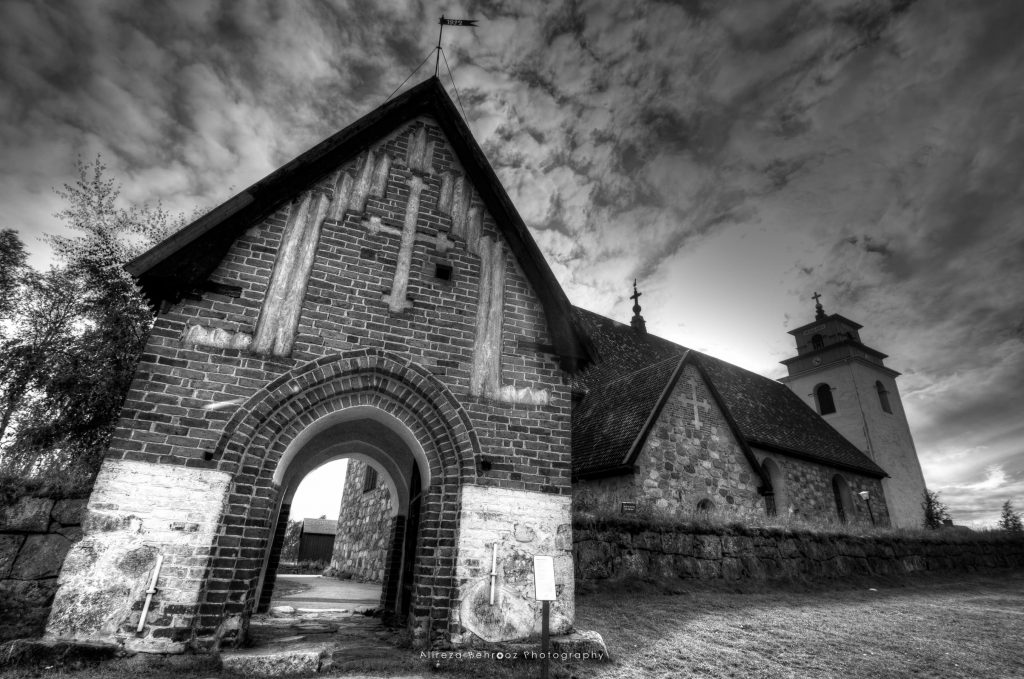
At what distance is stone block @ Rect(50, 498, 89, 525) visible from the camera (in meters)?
4.60

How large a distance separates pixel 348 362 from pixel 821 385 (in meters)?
32.4

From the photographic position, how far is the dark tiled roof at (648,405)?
12094 millimetres

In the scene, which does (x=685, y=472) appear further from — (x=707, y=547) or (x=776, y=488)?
(x=776, y=488)

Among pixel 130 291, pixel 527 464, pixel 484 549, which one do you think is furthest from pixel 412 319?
pixel 130 291

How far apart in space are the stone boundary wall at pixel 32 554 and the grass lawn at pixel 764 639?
1.71 feet

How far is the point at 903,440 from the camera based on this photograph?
27766 mm

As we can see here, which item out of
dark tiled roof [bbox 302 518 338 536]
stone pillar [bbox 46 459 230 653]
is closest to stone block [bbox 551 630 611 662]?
stone pillar [bbox 46 459 230 653]

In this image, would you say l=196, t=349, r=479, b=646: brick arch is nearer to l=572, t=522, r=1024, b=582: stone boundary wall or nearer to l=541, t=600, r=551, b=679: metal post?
l=541, t=600, r=551, b=679: metal post

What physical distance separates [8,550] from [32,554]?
21cm

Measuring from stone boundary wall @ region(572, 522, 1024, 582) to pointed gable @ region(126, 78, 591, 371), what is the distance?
3934 mm

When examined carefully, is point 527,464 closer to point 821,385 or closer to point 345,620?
point 345,620

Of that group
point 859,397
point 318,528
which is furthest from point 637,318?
point 318,528

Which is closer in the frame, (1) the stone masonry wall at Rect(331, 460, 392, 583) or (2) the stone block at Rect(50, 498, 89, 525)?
(2) the stone block at Rect(50, 498, 89, 525)

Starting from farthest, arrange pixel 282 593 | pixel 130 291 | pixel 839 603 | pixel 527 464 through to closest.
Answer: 1. pixel 282 593
2. pixel 130 291
3. pixel 839 603
4. pixel 527 464
